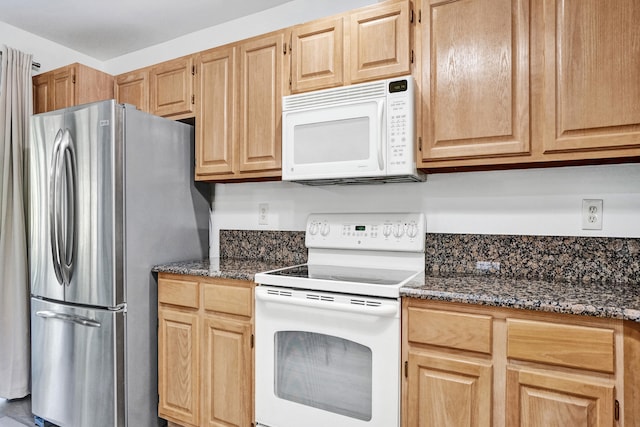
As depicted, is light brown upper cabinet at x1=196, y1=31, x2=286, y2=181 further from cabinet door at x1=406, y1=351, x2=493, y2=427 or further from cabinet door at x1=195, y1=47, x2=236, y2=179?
cabinet door at x1=406, y1=351, x2=493, y2=427

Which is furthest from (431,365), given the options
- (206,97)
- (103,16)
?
(103,16)

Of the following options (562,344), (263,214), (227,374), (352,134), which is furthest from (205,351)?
(562,344)

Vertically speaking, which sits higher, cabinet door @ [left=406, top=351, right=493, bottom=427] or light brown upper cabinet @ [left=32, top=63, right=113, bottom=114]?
light brown upper cabinet @ [left=32, top=63, right=113, bottom=114]

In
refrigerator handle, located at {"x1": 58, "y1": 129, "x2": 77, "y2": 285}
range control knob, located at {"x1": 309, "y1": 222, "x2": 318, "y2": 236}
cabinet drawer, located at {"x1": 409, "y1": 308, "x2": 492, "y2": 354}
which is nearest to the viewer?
cabinet drawer, located at {"x1": 409, "y1": 308, "x2": 492, "y2": 354}

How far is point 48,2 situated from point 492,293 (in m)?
3.00

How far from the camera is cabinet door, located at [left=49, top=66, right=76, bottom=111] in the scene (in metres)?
2.54

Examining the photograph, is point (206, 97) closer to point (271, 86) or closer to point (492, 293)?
point (271, 86)

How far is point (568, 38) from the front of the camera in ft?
4.61

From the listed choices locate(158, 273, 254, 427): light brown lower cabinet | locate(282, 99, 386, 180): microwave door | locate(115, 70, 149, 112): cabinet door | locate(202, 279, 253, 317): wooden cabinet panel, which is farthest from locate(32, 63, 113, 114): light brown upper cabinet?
locate(202, 279, 253, 317): wooden cabinet panel

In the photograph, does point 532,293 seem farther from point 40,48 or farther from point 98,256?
point 40,48

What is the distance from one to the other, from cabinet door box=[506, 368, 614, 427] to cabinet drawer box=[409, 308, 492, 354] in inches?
5.2

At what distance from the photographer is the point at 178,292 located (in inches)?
77.5

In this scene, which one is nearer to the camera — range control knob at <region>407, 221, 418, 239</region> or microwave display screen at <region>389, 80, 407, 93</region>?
microwave display screen at <region>389, 80, 407, 93</region>

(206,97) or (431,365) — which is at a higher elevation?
(206,97)
